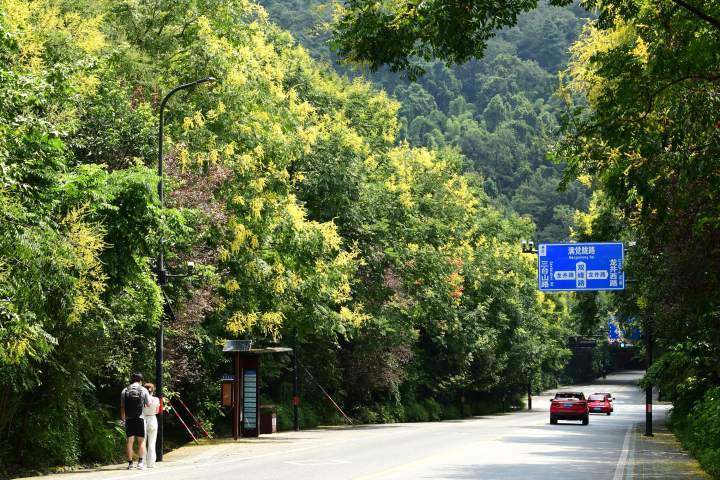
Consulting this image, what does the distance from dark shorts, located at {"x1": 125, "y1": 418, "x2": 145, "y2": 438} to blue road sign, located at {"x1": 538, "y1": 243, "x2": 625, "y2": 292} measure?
957 inches

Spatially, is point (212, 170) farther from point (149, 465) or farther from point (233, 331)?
point (149, 465)

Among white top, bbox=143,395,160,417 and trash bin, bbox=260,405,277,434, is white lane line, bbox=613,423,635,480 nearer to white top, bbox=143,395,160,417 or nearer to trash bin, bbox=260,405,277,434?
white top, bbox=143,395,160,417

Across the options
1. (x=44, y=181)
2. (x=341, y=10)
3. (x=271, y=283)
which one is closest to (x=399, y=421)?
(x=271, y=283)

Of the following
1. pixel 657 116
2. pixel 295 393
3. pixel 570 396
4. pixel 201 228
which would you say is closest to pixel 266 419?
pixel 295 393

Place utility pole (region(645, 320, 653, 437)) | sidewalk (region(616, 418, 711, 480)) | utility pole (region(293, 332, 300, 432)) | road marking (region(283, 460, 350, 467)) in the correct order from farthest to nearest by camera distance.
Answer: utility pole (region(293, 332, 300, 432)) < utility pole (region(645, 320, 653, 437)) < road marking (region(283, 460, 350, 467)) < sidewalk (region(616, 418, 711, 480))

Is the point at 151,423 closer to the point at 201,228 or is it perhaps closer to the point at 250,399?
the point at 201,228

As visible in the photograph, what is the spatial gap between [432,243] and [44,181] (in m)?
39.8

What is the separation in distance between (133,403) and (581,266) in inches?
984

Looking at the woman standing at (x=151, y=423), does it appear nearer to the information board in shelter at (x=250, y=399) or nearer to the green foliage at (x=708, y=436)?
the information board in shelter at (x=250, y=399)

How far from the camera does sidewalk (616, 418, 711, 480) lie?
72.5 ft

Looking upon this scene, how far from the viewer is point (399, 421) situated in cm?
6216

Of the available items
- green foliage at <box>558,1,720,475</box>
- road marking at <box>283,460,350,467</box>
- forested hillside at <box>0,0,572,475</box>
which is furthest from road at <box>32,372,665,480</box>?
green foliage at <box>558,1,720,475</box>

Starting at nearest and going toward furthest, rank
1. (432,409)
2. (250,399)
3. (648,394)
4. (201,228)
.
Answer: (201,228), (250,399), (648,394), (432,409)

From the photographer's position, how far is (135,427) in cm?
2434
